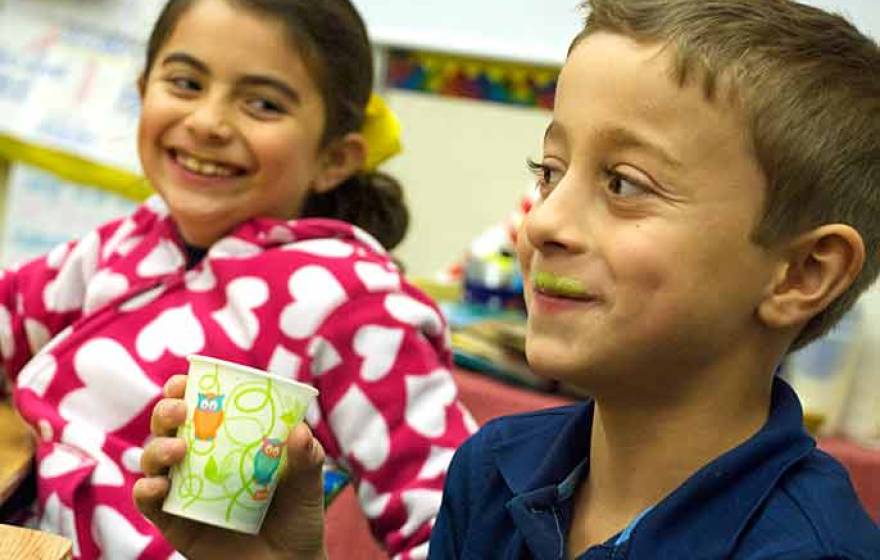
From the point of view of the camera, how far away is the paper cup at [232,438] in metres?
1.24

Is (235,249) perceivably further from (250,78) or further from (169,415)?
(169,415)

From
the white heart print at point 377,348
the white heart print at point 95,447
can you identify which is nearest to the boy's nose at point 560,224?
the white heart print at point 377,348

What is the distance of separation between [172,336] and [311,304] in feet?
0.63

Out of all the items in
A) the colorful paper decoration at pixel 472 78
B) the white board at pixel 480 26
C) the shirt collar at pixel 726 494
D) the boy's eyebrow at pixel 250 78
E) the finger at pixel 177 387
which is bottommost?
the colorful paper decoration at pixel 472 78

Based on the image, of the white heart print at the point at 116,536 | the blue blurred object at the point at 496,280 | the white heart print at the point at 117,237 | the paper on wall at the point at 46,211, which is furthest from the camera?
the paper on wall at the point at 46,211

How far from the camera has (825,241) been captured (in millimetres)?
1213

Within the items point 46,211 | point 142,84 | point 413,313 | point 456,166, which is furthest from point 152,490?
point 46,211

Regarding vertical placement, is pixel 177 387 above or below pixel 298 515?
above

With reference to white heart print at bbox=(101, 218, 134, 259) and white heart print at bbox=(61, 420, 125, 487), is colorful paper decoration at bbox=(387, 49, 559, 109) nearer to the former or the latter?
white heart print at bbox=(101, 218, 134, 259)

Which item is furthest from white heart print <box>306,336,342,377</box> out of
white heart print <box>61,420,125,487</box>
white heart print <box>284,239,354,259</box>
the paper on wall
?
the paper on wall

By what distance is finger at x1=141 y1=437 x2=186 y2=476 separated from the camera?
128 cm

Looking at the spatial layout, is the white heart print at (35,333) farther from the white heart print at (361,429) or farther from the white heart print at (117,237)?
the white heart print at (361,429)

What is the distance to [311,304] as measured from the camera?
170cm

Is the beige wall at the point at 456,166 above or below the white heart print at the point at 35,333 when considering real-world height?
below
